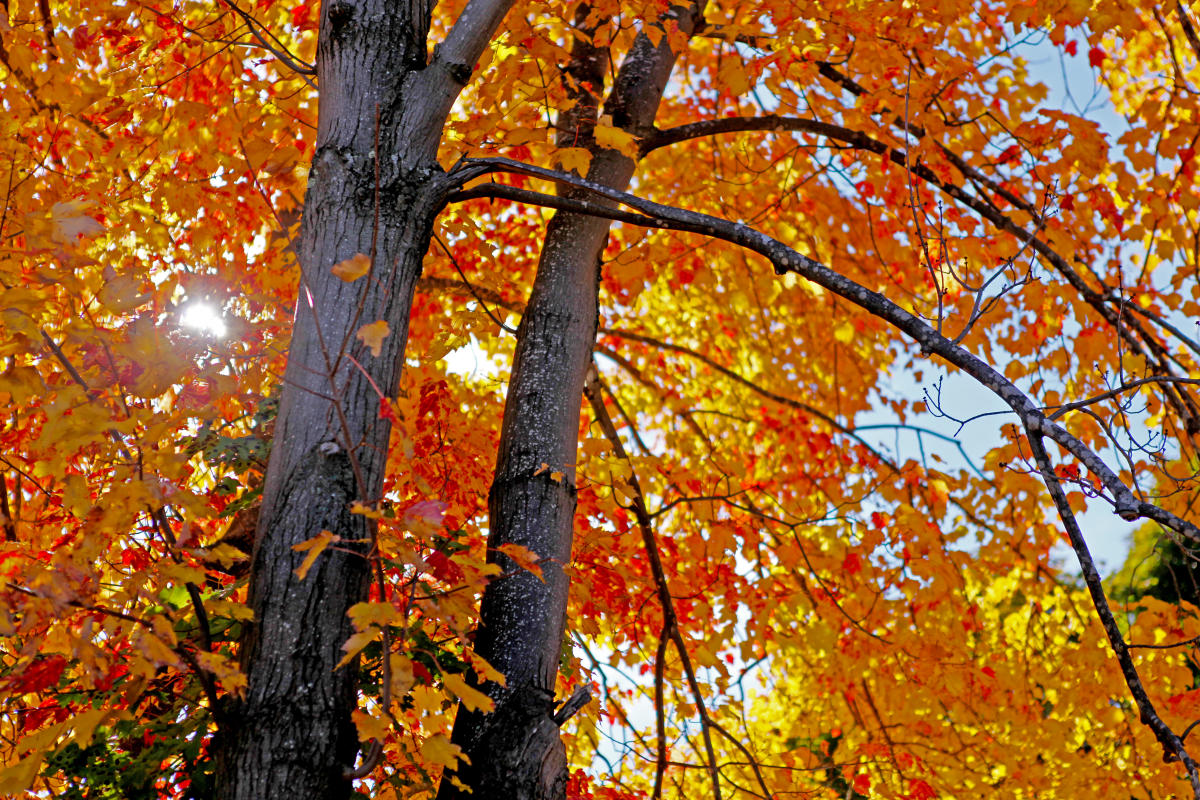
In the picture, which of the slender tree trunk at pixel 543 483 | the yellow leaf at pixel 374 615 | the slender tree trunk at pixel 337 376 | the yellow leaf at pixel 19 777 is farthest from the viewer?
the slender tree trunk at pixel 543 483

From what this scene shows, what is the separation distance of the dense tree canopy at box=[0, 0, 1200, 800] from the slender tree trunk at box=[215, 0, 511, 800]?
0.01 meters

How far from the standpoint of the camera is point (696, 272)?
6602 millimetres

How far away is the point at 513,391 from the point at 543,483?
385 mm

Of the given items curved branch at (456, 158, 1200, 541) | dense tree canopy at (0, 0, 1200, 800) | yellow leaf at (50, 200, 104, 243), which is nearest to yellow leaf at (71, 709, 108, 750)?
dense tree canopy at (0, 0, 1200, 800)

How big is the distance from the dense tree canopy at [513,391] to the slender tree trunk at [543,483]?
0.01 m

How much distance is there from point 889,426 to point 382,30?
12.1 feet

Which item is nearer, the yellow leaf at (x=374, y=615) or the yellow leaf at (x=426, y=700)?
the yellow leaf at (x=374, y=615)

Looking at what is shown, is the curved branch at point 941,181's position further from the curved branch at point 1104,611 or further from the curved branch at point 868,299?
the curved branch at point 1104,611

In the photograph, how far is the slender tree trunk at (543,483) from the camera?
8.26ft

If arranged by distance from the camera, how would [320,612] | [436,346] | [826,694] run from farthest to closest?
[826,694] → [436,346] → [320,612]

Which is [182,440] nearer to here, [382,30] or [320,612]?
[320,612]

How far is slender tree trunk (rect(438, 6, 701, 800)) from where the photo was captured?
2.52 m

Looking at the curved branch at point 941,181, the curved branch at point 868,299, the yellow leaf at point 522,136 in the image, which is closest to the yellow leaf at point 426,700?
the curved branch at point 868,299

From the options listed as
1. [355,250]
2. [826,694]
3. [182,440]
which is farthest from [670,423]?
[355,250]
